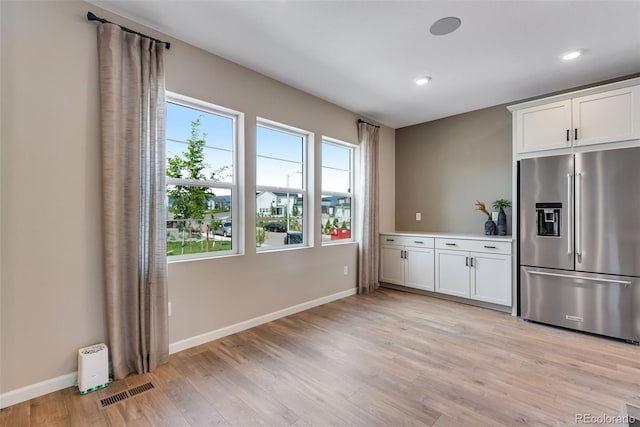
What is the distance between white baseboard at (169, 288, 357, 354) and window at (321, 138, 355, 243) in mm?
817

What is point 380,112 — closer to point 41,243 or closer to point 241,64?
point 241,64

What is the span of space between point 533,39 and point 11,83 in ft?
13.0

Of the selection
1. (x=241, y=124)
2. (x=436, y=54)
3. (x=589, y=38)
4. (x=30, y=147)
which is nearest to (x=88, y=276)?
(x=30, y=147)

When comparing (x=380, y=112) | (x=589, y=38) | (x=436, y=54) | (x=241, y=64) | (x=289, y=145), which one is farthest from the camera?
(x=380, y=112)

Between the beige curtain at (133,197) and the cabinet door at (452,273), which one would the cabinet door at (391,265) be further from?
the beige curtain at (133,197)

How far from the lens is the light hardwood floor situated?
1804 millimetres

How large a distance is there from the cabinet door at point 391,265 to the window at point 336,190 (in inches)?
26.0

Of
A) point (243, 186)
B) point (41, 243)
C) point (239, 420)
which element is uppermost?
point (243, 186)

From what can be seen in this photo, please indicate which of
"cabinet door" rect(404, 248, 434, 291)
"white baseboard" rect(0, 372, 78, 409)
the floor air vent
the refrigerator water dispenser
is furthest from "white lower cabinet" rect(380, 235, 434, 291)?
"white baseboard" rect(0, 372, 78, 409)

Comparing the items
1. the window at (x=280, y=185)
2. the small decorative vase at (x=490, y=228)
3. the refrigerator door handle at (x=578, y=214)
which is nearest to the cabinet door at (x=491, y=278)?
the small decorative vase at (x=490, y=228)

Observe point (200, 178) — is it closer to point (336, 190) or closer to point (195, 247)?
point (195, 247)

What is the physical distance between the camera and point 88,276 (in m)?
2.17

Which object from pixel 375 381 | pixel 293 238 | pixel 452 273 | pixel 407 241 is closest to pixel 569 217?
pixel 452 273

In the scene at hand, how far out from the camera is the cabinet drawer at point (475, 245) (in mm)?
3641
